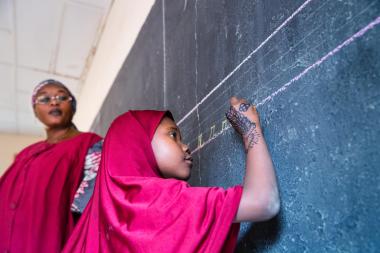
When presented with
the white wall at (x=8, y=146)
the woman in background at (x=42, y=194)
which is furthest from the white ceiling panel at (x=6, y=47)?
the white wall at (x=8, y=146)

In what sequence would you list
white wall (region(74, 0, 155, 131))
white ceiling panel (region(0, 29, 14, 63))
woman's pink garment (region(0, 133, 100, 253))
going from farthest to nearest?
white ceiling panel (region(0, 29, 14, 63))
white wall (region(74, 0, 155, 131))
woman's pink garment (region(0, 133, 100, 253))

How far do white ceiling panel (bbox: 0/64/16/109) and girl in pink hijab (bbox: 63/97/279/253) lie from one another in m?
2.94

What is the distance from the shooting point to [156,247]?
731mm

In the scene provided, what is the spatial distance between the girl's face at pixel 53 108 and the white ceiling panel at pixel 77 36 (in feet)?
3.52

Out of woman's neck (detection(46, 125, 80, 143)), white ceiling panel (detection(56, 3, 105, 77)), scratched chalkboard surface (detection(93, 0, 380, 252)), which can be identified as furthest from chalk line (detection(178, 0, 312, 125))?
white ceiling panel (detection(56, 3, 105, 77))

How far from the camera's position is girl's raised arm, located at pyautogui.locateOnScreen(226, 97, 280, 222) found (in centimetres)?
75

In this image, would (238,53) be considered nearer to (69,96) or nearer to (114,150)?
(114,150)

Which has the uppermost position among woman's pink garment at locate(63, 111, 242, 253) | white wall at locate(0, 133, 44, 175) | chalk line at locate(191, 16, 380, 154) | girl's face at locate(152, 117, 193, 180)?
white wall at locate(0, 133, 44, 175)

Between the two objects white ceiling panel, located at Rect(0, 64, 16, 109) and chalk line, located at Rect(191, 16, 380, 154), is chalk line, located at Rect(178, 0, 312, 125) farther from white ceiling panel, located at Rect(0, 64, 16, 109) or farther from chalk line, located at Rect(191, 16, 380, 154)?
white ceiling panel, located at Rect(0, 64, 16, 109)

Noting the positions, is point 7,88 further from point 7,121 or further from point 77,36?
point 77,36

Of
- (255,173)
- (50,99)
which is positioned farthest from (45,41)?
(255,173)

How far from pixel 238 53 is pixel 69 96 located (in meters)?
1.15

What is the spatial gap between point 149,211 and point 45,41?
2.72 metres

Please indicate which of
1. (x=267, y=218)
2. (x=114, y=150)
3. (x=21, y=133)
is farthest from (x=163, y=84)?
(x=21, y=133)
